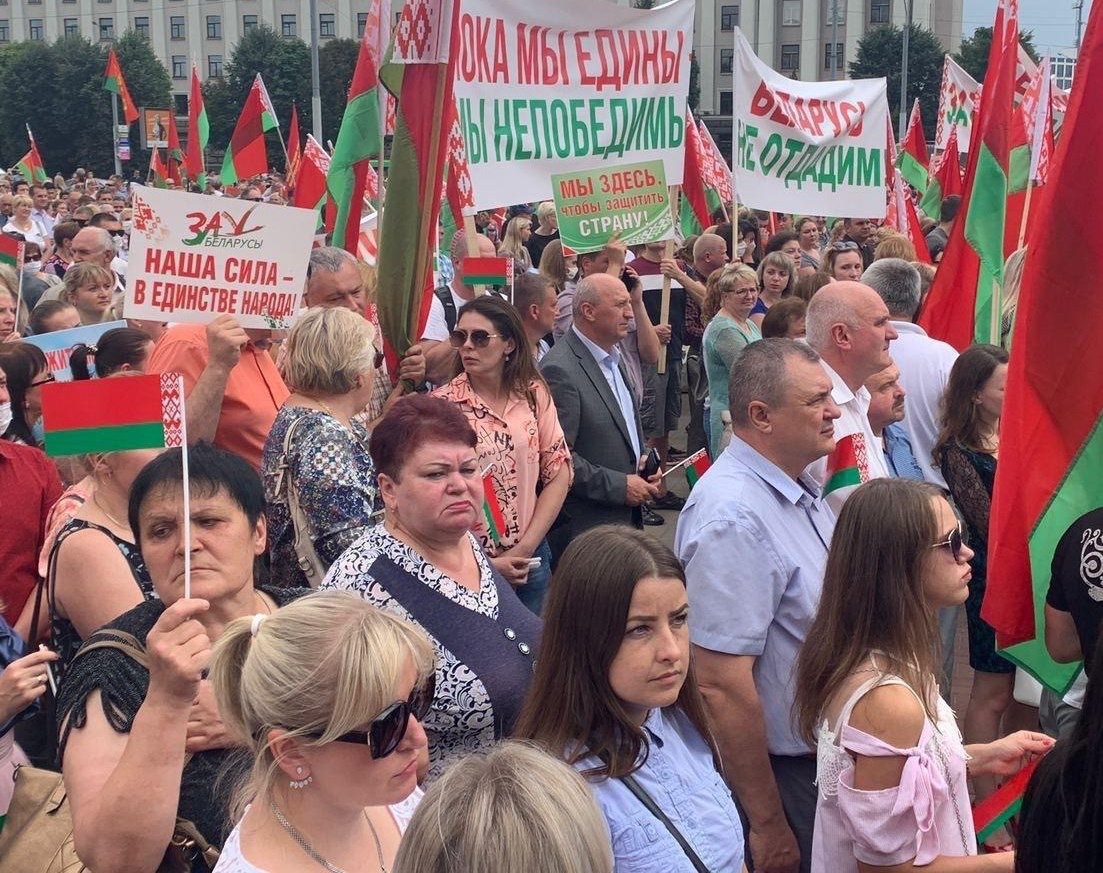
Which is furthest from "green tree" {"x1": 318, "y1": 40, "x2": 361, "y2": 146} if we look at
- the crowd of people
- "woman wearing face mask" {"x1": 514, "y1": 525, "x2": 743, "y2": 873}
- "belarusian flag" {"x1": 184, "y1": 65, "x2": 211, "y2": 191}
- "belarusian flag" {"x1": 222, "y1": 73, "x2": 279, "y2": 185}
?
"woman wearing face mask" {"x1": 514, "y1": 525, "x2": 743, "y2": 873}

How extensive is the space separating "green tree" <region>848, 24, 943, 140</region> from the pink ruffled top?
2700 inches

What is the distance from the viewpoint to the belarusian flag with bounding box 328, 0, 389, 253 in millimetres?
7250

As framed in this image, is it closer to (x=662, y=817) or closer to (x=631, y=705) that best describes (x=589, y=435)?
(x=631, y=705)

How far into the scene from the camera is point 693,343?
1073cm

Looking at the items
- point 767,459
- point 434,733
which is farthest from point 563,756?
point 767,459

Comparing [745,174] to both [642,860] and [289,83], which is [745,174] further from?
[289,83]

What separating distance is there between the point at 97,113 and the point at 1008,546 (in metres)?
75.2

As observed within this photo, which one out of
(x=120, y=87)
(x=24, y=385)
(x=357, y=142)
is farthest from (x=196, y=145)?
(x=24, y=385)

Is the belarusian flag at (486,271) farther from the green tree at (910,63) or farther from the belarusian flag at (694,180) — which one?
the green tree at (910,63)

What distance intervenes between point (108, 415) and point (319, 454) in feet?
3.72

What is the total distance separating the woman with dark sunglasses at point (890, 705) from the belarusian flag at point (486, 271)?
Result: 366 cm

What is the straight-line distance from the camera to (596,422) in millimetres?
5551

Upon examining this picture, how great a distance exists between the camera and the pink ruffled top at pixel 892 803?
8.69 ft

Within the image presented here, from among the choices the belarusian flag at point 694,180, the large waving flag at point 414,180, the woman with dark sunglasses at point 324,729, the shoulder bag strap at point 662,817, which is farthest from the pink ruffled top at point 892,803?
the belarusian flag at point 694,180
